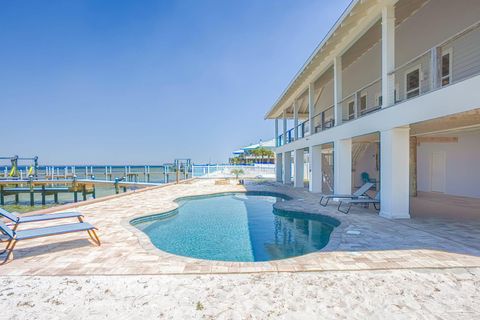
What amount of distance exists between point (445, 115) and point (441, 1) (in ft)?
21.2

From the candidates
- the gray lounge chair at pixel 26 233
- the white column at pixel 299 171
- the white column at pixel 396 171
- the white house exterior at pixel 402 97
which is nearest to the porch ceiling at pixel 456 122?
the white house exterior at pixel 402 97

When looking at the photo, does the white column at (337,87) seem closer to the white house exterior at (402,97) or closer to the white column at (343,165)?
the white house exterior at (402,97)

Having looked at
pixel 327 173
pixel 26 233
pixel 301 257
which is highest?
pixel 327 173

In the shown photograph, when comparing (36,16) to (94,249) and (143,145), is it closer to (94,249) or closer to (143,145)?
(94,249)

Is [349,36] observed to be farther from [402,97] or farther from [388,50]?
[402,97]

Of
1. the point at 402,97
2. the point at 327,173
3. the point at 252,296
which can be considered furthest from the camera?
the point at 327,173

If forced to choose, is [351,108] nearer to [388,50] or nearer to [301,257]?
[388,50]

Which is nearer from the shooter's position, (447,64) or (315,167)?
(447,64)

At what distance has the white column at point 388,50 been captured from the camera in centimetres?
715

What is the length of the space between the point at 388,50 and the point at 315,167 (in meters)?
7.12

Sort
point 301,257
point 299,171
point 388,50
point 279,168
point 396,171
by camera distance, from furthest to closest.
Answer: point 279,168 < point 299,171 < point 388,50 < point 396,171 < point 301,257

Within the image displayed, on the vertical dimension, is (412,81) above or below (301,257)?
above

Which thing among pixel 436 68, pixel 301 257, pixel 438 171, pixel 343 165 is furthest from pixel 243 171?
pixel 301 257

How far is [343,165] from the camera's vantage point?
10.2 metres
